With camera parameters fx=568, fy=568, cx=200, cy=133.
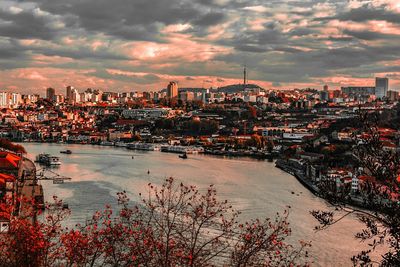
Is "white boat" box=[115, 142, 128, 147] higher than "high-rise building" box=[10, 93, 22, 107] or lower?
lower

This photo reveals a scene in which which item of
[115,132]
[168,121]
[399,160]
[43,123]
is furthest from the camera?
[43,123]

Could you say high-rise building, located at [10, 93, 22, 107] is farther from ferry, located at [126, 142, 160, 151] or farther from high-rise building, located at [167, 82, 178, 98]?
ferry, located at [126, 142, 160, 151]

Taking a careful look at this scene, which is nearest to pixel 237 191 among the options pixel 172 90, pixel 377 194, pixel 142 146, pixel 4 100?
A: pixel 377 194

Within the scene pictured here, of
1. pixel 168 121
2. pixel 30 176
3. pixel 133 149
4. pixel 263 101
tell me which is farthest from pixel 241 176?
pixel 263 101

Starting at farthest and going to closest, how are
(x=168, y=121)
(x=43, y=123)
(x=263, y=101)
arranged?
(x=263, y=101)
(x=43, y=123)
(x=168, y=121)

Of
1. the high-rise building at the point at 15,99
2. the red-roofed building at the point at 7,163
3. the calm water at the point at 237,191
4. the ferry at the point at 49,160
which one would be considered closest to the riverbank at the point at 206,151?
the calm water at the point at 237,191

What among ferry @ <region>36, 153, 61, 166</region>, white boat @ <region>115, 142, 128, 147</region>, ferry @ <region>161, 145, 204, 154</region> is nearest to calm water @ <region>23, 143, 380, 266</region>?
ferry @ <region>36, 153, 61, 166</region>

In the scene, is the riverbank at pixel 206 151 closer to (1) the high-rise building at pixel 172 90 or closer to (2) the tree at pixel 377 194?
(2) the tree at pixel 377 194

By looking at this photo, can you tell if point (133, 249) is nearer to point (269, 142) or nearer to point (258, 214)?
point (258, 214)

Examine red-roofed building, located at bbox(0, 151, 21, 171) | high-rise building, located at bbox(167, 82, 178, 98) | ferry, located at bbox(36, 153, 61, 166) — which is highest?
high-rise building, located at bbox(167, 82, 178, 98)
